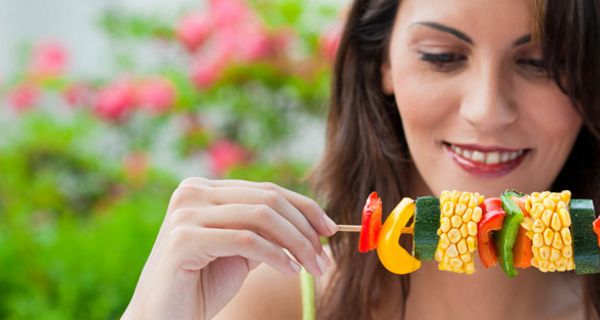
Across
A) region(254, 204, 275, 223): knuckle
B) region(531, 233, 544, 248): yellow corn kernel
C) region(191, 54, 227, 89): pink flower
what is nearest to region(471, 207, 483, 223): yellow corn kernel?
region(531, 233, 544, 248): yellow corn kernel

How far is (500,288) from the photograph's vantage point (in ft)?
7.88

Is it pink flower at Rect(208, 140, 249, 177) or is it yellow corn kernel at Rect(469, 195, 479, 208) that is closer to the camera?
yellow corn kernel at Rect(469, 195, 479, 208)

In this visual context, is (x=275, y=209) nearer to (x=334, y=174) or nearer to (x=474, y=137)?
(x=474, y=137)

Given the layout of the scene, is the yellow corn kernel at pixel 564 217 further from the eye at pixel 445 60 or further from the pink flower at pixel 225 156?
the pink flower at pixel 225 156

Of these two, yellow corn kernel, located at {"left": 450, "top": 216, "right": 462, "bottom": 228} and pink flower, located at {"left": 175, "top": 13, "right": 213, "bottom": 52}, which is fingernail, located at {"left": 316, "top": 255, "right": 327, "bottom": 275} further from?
pink flower, located at {"left": 175, "top": 13, "right": 213, "bottom": 52}

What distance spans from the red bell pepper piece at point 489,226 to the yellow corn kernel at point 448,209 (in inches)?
2.0

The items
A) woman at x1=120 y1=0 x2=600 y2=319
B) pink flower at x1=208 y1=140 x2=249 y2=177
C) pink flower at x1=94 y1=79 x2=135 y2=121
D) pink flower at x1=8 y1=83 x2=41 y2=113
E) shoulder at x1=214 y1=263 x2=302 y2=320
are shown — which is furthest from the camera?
pink flower at x1=8 y1=83 x2=41 y2=113

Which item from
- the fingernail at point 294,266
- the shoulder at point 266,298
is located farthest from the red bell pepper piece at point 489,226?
the shoulder at point 266,298

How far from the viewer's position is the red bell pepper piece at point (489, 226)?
1817 millimetres

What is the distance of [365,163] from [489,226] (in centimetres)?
65

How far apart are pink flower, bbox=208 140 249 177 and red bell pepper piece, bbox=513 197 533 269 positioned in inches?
105

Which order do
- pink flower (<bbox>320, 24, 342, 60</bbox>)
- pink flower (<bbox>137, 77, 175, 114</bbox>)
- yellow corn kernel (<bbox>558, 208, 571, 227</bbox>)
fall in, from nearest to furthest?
yellow corn kernel (<bbox>558, 208, 571, 227</bbox>) < pink flower (<bbox>320, 24, 342, 60</bbox>) < pink flower (<bbox>137, 77, 175, 114</bbox>)

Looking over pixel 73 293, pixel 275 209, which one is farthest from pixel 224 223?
pixel 73 293

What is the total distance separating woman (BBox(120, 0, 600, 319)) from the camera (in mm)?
1881
